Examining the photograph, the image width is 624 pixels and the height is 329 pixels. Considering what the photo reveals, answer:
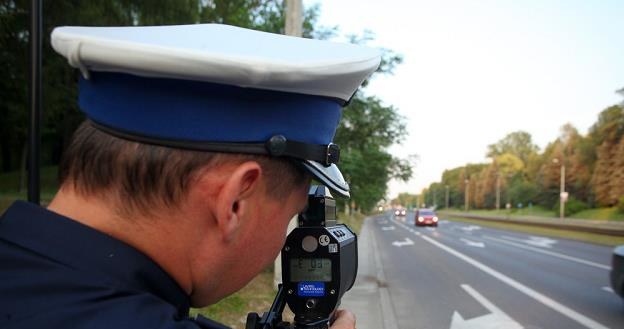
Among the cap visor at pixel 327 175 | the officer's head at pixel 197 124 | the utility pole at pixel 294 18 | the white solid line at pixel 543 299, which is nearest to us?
the officer's head at pixel 197 124

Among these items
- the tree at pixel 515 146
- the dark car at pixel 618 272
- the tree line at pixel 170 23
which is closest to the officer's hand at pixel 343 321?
the tree line at pixel 170 23

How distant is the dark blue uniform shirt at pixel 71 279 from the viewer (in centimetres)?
69

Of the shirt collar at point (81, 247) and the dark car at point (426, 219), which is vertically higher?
the shirt collar at point (81, 247)

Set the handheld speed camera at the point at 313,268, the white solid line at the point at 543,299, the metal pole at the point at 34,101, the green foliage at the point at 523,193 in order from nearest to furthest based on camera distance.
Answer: the handheld speed camera at the point at 313,268 → the metal pole at the point at 34,101 → the white solid line at the point at 543,299 → the green foliage at the point at 523,193

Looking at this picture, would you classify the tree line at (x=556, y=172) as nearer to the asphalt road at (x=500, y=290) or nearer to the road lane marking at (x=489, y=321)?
the asphalt road at (x=500, y=290)

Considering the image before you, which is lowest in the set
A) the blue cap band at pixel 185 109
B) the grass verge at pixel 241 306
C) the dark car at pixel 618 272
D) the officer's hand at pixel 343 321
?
the grass verge at pixel 241 306

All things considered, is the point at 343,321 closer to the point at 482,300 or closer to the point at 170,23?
the point at 170,23

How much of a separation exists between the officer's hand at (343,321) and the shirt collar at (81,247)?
0.47 m

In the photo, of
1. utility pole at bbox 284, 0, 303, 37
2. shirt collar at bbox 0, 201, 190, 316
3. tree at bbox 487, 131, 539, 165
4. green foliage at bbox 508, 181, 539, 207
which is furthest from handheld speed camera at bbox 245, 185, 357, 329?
tree at bbox 487, 131, 539, 165

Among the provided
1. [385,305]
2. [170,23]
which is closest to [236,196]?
[170,23]

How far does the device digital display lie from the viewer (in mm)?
1340

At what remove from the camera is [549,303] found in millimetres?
9320

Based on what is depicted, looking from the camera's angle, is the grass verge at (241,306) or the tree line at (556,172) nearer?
the grass verge at (241,306)

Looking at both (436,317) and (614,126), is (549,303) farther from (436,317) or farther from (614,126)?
(614,126)
